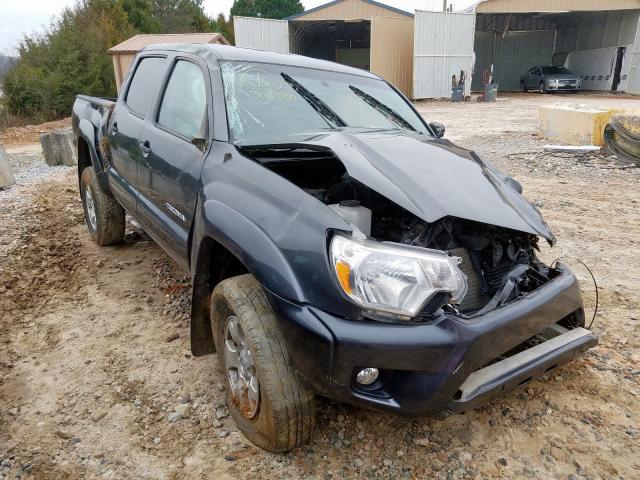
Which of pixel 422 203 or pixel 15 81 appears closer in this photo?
pixel 422 203

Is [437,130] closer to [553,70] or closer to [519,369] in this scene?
[519,369]

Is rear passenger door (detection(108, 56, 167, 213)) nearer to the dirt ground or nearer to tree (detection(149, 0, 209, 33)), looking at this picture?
the dirt ground

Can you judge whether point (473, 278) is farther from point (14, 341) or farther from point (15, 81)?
point (15, 81)

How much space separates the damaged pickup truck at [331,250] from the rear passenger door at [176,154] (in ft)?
0.04

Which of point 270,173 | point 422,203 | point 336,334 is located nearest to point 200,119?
point 270,173

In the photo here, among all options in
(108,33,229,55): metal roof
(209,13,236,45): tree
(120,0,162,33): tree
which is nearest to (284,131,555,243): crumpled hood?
(108,33,229,55): metal roof

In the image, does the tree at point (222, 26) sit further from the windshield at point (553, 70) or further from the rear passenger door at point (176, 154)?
the rear passenger door at point (176, 154)

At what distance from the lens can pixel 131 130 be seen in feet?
11.4

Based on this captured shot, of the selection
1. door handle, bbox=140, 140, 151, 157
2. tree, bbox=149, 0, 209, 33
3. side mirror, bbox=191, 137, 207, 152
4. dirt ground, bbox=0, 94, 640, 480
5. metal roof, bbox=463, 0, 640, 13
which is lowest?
dirt ground, bbox=0, 94, 640, 480

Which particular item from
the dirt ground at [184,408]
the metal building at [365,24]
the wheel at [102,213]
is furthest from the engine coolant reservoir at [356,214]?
the metal building at [365,24]

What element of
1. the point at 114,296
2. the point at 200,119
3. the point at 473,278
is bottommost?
the point at 114,296

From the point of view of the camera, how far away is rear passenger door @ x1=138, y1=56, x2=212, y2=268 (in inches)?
103

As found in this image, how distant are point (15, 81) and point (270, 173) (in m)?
21.8

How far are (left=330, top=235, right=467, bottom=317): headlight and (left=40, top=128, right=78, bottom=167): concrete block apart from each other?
9.01m
